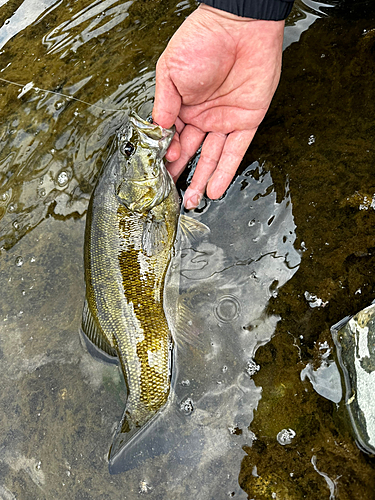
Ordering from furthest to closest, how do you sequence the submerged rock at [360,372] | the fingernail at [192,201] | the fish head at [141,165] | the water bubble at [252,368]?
1. the fingernail at [192,201]
2. the fish head at [141,165]
3. the water bubble at [252,368]
4. the submerged rock at [360,372]

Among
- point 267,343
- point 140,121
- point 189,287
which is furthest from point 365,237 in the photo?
point 140,121

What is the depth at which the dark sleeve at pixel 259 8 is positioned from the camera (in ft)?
10.9

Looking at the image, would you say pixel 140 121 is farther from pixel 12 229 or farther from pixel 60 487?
pixel 60 487

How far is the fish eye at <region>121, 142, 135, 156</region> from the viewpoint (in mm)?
3729

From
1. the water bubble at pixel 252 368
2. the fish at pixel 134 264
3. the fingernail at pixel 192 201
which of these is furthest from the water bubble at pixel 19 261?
the water bubble at pixel 252 368

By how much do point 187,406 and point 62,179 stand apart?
2.78m

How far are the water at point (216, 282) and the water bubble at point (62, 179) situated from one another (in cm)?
3

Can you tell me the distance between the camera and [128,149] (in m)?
3.74

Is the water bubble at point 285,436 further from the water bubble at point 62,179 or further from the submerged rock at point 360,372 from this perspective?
the water bubble at point 62,179

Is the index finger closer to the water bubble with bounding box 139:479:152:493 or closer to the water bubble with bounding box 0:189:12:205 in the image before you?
the water bubble with bounding box 0:189:12:205

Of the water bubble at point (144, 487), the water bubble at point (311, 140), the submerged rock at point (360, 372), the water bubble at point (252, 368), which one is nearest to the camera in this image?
the submerged rock at point (360, 372)

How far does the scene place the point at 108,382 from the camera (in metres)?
3.58

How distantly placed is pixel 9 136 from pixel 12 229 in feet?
4.05

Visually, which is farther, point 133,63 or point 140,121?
point 133,63
